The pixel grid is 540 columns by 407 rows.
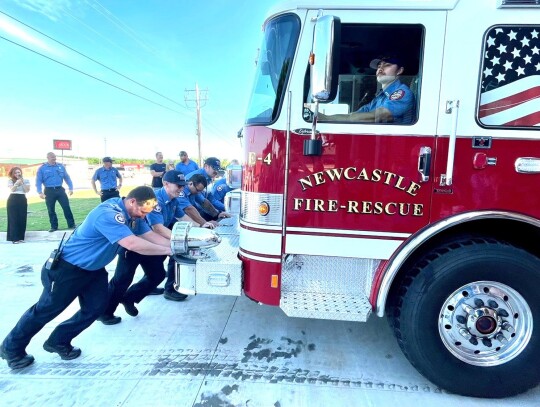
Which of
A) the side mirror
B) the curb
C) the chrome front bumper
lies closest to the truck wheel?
the chrome front bumper

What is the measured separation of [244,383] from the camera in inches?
89.7

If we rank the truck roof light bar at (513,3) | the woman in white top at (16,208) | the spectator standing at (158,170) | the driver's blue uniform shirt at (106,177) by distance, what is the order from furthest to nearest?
the spectator standing at (158,170) < the driver's blue uniform shirt at (106,177) < the woman in white top at (16,208) < the truck roof light bar at (513,3)

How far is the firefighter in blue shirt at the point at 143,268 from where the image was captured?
10.3 ft

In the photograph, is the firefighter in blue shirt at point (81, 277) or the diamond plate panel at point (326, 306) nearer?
the diamond plate panel at point (326, 306)

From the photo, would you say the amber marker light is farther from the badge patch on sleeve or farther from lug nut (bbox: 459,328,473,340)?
lug nut (bbox: 459,328,473,340)

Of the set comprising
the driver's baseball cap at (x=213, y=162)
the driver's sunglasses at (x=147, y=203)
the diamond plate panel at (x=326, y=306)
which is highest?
the driver's baseball cap at (x=213, y=162)

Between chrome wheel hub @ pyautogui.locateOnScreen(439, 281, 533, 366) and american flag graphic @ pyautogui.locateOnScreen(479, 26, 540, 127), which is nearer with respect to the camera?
american flag graphic @ pyautogui.locateOnScreen(479, 26, 540, 127)

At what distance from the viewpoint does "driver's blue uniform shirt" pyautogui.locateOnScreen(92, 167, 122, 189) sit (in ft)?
26.1

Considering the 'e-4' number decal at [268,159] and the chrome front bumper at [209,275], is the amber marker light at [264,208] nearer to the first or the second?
the 'e-4' number decal at [268,159]

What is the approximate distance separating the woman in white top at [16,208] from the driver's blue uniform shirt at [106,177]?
6.18 ft

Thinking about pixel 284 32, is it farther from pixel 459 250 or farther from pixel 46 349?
pixel 46 349

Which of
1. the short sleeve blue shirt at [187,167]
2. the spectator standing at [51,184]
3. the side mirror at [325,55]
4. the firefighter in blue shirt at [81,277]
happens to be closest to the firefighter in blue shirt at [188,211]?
the firefighter in blue shirt at [81,277]

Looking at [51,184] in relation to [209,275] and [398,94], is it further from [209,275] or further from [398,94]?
[398,94]

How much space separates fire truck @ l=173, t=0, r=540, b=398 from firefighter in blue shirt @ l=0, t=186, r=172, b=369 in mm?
705
